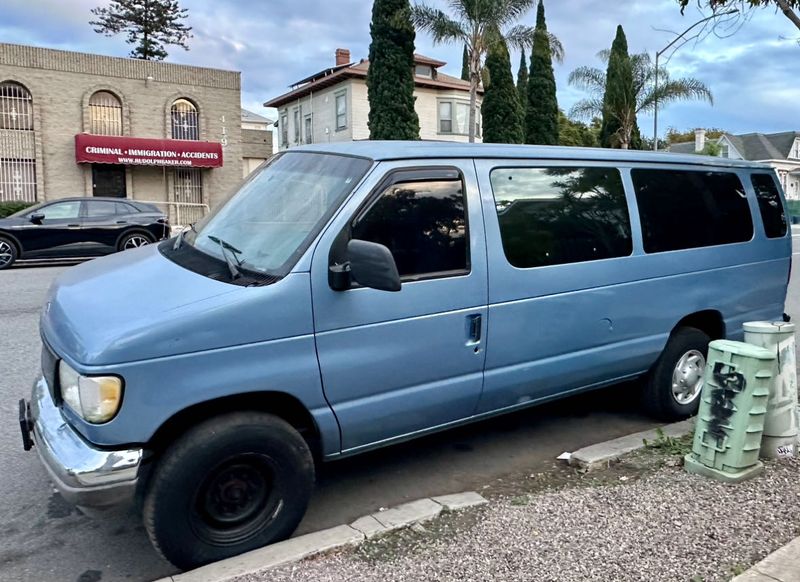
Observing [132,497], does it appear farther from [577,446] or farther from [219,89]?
[219,89]

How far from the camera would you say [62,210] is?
1451cm

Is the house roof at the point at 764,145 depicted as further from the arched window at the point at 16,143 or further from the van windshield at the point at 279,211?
the van windshield at the point at 279,211

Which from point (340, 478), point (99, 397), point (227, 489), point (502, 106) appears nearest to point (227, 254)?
point (99, 397)

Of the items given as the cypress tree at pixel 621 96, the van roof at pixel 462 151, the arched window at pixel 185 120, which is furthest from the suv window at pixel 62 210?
the cypress tree at pixel 621 96

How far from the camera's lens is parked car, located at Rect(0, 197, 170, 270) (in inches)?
553

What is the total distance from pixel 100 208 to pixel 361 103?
73.6 ft

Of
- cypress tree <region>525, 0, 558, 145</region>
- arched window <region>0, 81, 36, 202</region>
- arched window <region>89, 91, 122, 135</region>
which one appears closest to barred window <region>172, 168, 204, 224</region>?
arched window <region>89, 91, 122, 135</region>

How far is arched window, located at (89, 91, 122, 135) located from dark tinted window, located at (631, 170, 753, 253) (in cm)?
2664

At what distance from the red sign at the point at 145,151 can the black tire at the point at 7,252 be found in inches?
542

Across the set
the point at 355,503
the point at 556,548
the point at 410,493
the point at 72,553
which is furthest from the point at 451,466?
the point at 72,553

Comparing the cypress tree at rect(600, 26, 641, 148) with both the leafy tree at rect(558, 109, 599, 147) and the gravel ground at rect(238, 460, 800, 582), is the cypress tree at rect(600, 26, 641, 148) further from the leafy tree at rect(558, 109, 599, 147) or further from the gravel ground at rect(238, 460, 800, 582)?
the gravel ground at rect(238, 460, 800, 582)

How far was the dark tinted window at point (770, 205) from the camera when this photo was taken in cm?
582

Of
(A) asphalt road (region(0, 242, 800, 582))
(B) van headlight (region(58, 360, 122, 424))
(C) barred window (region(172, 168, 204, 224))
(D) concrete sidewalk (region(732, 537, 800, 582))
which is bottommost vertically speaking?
(A) asphalt road (region(0, 242, 800, 582))

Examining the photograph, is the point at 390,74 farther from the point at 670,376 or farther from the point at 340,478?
the point at 340,478
